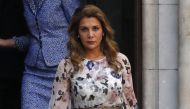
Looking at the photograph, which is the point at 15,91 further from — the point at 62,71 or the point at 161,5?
the point at 62,71

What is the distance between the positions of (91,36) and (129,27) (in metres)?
2.50

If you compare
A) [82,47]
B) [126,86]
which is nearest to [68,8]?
[82,47]

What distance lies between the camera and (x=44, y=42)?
21.6 ft

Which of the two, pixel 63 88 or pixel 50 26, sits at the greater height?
pixel 50 26

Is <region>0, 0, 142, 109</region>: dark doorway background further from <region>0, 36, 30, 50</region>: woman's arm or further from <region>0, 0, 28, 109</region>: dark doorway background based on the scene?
<region>0, 36, 30, 50</region>: woman's arm

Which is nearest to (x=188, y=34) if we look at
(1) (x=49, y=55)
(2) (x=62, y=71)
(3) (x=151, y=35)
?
(3) (x=151, y=35)

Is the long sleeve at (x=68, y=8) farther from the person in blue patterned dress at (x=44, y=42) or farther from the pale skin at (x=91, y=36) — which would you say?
the pale skin at (x=91, y=36)

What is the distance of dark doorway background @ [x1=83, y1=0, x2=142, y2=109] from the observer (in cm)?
721

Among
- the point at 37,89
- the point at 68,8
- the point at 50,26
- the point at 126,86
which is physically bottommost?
the point at 37,89

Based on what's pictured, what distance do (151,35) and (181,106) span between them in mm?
756

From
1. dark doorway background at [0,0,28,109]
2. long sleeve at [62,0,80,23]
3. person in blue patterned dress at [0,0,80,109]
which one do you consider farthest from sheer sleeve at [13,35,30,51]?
dark doorway background at [0,0,28,109]

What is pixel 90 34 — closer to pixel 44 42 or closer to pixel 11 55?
pixel 44 42

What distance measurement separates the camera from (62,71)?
4.91 m

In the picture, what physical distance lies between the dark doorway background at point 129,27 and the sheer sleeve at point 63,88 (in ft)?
7.78
